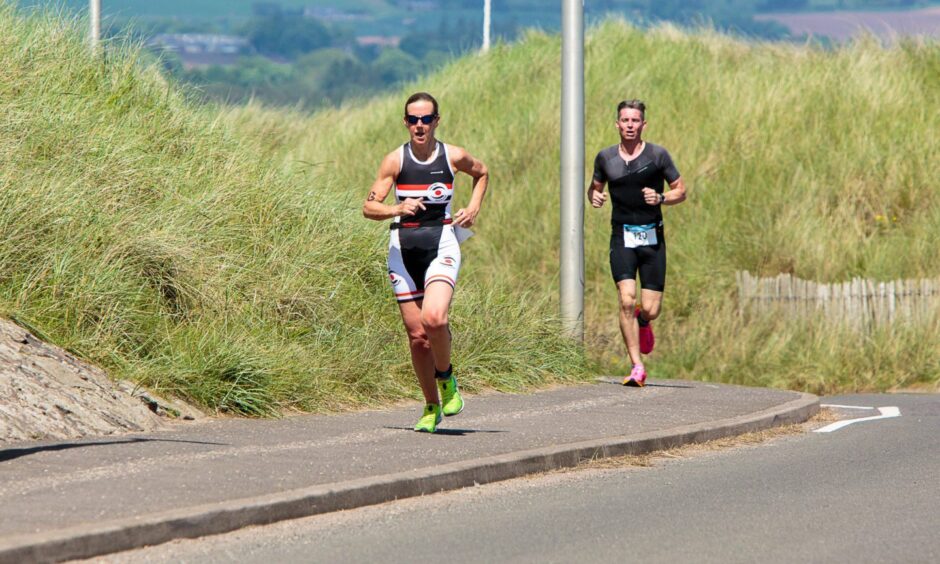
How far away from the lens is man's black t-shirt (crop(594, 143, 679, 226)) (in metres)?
13.8

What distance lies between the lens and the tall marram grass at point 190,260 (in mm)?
11305

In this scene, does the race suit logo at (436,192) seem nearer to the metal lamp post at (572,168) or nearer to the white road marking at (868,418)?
the white road marking at (868,418)

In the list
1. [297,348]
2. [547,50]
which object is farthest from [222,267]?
[547,50]

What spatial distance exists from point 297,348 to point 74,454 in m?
3.71

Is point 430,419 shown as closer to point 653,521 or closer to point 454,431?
point 454,431

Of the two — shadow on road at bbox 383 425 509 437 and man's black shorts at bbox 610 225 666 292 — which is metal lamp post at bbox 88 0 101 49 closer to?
man's black shorts at bbox 610 225 666 292

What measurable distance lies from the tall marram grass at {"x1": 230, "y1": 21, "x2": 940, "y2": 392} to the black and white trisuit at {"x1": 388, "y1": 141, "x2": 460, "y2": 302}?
630 cm

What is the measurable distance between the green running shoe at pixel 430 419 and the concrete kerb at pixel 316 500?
0.95 metres

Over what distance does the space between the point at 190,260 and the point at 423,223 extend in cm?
351

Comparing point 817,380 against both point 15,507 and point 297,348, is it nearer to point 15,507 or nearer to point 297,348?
point 297,348

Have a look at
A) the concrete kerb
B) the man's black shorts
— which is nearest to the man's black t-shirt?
the man's black shorts

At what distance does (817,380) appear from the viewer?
17.1 meters

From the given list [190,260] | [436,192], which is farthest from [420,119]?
[190,260]

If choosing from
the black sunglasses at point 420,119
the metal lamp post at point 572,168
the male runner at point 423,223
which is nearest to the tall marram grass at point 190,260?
the metal lamp post at point 572,168
